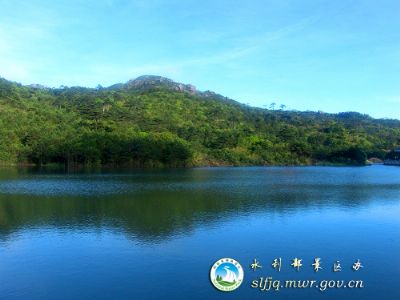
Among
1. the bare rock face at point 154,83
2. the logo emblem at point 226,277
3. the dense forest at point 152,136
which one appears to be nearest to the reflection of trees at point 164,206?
the logo emblem at point 226,277

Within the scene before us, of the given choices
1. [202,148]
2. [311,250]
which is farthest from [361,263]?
[202,148]

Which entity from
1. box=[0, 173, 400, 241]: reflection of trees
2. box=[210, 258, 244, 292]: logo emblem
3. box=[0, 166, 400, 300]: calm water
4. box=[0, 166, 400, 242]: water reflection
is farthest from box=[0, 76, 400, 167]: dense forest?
box=[210, 258, 244, 292]: logo emblem

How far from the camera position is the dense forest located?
6594 centimetres

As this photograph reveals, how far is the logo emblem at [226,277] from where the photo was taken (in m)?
11.5

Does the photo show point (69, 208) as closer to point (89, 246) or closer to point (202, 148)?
point (89, 246)

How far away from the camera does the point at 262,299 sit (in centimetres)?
1126

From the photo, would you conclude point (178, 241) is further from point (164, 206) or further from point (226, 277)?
point (164, 206)

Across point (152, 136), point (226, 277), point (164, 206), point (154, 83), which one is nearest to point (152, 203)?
point (164, 206)

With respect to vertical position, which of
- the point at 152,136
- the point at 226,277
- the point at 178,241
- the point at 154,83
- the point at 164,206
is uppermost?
the point at 154,83

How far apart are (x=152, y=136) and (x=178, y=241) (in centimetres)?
5483

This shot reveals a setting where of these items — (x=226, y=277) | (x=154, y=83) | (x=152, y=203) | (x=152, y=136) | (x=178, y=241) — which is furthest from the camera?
(x=154, y=83)

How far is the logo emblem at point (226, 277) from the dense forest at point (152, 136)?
54618 millimetres

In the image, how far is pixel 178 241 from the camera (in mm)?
17547

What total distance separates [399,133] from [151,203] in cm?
12950
